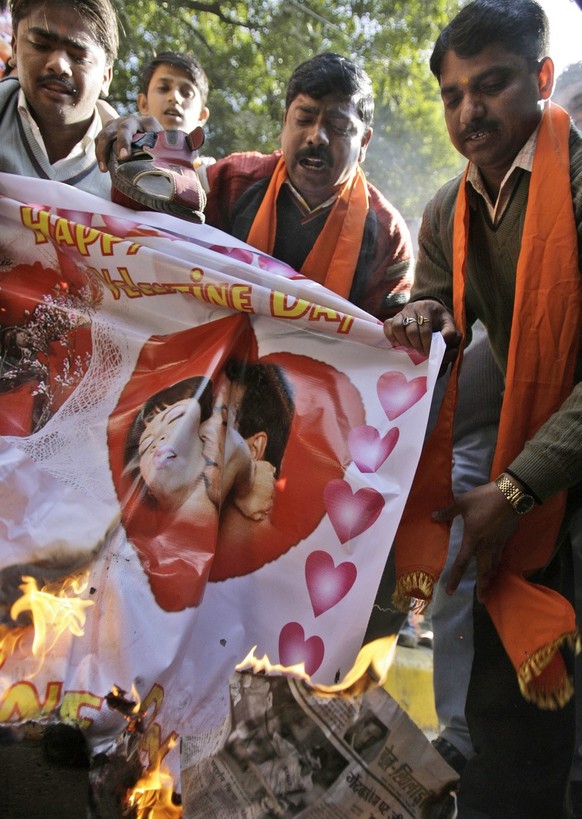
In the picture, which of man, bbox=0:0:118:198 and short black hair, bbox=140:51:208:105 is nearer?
man, bbox=0:0:118:198

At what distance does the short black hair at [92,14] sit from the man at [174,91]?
2.41 feet

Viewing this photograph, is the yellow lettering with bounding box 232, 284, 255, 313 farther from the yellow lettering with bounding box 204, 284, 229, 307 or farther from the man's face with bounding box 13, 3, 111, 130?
the man's face with bounding box 13, 3, 111, 130

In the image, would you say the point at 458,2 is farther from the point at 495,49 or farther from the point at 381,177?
the point at 495,49

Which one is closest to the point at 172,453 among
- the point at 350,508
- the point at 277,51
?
the point at 350,508

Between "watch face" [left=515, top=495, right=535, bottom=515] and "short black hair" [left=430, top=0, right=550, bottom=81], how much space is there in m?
1.11

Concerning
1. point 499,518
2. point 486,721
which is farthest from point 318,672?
point 486,721

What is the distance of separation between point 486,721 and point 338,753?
33.6 inches

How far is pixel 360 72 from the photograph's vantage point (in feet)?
9.10

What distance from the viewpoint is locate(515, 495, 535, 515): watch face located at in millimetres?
1834

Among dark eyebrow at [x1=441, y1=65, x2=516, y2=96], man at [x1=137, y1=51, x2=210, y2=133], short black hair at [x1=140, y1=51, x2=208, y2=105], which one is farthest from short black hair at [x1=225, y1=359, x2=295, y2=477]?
short black hair at [x1=140, y1=51, x2=208, y2=105]

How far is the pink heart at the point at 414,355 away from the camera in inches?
78.3

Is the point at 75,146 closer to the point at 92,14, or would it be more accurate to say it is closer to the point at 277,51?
the point at 92,14

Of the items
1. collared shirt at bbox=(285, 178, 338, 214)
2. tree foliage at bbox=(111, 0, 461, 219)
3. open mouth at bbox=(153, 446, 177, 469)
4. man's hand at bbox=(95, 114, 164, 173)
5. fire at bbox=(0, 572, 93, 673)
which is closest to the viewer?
fire at bbox=(0, 572, 93, 673)

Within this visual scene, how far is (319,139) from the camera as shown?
2.66 m
